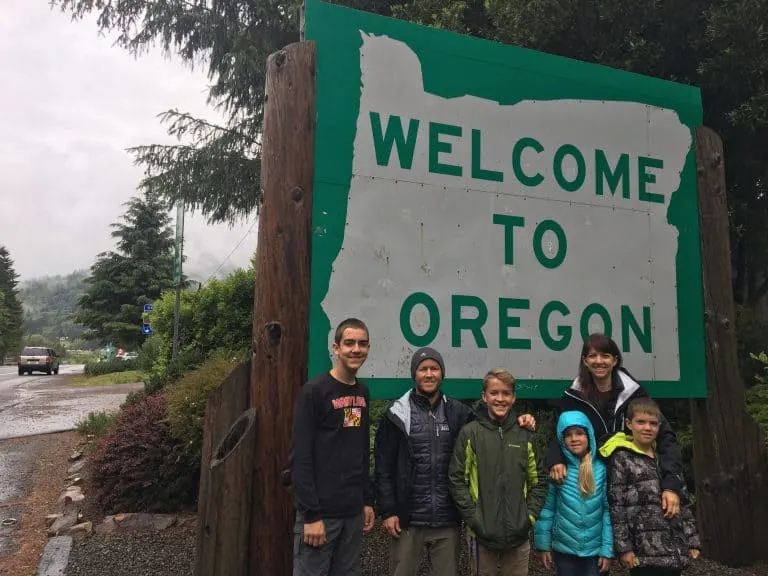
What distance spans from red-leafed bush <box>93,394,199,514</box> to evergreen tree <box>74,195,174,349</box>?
26.5 metres

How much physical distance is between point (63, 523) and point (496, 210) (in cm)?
511

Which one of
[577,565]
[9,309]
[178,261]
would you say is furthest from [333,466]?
[9,309]

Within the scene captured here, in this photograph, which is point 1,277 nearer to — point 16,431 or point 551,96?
point 16,431

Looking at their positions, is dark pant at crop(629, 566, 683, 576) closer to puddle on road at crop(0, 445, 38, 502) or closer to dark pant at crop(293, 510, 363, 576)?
dark pant at crop(293, 510, 363, 576)

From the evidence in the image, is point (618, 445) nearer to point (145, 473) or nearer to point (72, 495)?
point (145, 473)

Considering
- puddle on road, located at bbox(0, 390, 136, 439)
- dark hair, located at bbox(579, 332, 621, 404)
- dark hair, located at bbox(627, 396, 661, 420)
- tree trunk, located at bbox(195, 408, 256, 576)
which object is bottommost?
puddle on road, located at bbox(0, 390, 136, 439)

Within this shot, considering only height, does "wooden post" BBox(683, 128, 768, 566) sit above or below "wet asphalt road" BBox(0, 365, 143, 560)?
above

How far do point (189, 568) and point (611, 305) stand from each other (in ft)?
12.1

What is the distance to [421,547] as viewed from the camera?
268 cm

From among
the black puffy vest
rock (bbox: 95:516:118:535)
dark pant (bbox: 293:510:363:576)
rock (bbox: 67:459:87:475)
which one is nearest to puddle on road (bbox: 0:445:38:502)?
rock (bbox: 67:459:87:475)

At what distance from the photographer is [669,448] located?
2.62 meters

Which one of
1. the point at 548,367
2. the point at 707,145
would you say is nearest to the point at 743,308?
the point at 707,145

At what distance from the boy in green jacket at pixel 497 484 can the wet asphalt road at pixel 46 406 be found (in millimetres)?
10226

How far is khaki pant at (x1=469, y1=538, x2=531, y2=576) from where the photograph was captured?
8.69 feet
